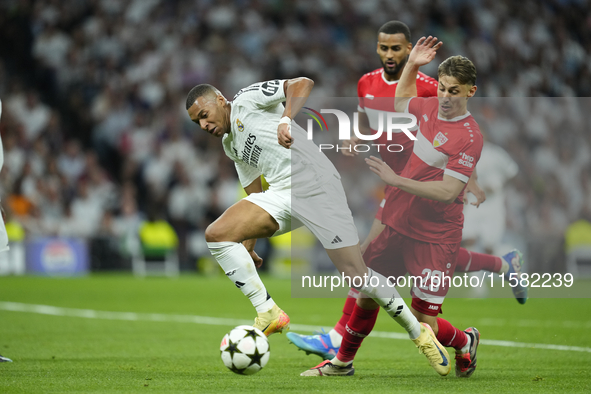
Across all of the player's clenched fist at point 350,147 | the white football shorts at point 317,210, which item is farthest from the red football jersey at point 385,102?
the white football shorts at point 317,210

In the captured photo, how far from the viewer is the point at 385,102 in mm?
5875

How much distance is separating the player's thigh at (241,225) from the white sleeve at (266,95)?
68cm

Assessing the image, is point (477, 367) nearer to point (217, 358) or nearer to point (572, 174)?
point (217, 358)

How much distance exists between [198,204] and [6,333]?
899cm

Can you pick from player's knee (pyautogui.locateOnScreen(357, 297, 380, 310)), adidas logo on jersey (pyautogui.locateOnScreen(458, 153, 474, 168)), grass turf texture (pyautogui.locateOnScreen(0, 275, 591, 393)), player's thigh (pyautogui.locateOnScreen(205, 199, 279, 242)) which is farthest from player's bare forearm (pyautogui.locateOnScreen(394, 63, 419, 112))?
grass turf texture (pyautogui.locateOnScreen(0, 275, 591, 393))

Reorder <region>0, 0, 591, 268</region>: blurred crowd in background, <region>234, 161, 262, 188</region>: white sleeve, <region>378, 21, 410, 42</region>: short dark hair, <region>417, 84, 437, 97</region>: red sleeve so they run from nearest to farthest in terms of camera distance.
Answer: <region>234, 161, 262, 188</region>: white sleeve → <region>417, 84, 437, 97</region>: red sleeve → <region>378, 21, 410, 42</region>: short dark hair → <region>0, 0, 591, 268</region>: blurred crowd in background

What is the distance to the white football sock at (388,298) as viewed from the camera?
15.8 feet

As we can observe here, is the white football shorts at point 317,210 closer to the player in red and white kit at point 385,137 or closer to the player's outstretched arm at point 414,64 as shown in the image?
the player in red and white kit at point 385,137

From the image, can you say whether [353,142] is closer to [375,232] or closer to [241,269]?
[375,232]

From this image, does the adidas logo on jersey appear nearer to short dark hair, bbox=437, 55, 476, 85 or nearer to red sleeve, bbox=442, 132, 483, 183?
red sleeve, bbox=442, 132, 483, 183

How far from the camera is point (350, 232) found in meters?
4.95

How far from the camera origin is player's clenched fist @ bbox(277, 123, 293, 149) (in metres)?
4.75

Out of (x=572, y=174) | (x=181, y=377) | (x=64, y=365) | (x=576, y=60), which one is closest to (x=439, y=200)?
(x=181, y=377)

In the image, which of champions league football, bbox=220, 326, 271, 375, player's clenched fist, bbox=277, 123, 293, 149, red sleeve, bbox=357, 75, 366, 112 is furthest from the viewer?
red sleeve, bbox=357, 75, 366, 112
